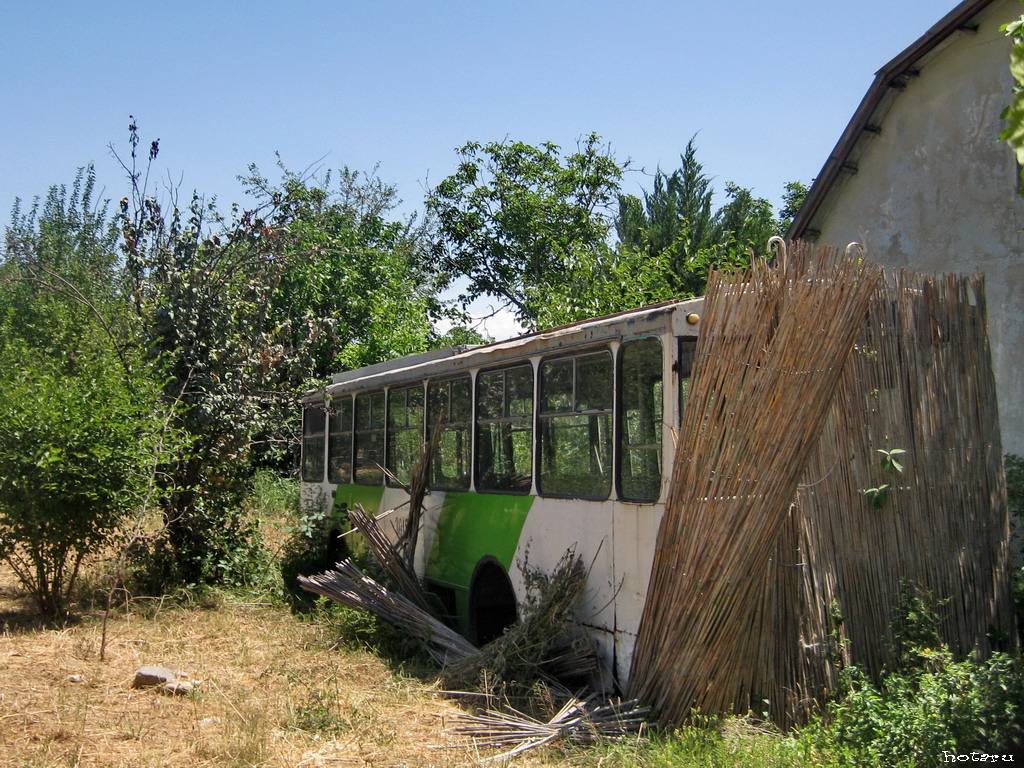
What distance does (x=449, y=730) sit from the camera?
20.6ft

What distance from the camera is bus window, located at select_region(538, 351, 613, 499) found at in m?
6.91

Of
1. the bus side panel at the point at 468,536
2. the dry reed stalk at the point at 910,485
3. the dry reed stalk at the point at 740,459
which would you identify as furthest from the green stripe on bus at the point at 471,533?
the dry reed stalk at the point at 910,485

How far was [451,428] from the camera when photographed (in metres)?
9.27

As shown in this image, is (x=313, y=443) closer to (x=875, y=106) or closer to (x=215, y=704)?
(x=215, y=704)

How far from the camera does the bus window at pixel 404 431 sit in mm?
10072

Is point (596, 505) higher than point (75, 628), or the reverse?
point (596, 505)

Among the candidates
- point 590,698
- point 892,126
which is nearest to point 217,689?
point 590,698

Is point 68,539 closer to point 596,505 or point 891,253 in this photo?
point 596,505

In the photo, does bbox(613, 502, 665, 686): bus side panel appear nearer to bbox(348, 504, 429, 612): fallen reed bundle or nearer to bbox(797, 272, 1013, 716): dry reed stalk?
bbox(797, 272, 1013, 716): dry reed stalk

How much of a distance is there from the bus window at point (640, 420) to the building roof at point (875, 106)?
606cm

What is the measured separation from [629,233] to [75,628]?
69.4ft

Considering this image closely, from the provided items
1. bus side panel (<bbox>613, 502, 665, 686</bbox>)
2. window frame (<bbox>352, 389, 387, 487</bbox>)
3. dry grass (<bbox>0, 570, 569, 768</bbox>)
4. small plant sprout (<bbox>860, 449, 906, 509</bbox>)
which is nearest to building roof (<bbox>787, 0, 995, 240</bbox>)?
window frame (<bbox>352, 389, 387, 487</bbox>)

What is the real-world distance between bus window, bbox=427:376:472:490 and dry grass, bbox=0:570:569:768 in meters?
1.70

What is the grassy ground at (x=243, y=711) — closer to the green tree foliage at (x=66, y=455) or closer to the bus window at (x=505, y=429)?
the green tree foliage at (x=66, y=455)
